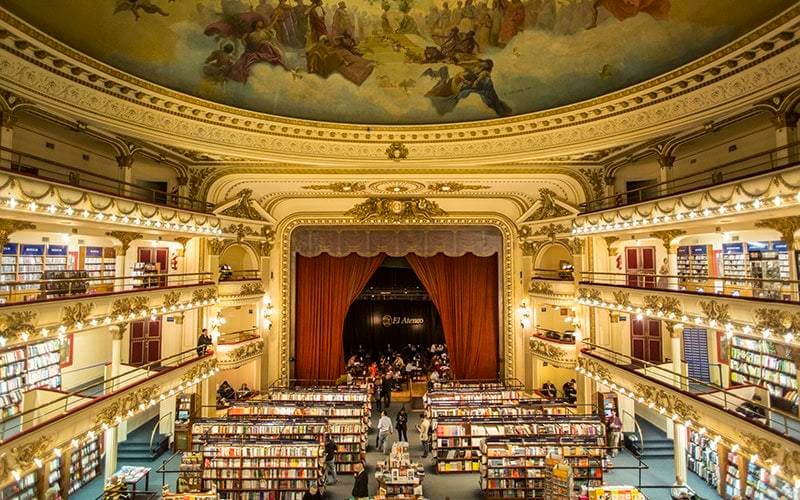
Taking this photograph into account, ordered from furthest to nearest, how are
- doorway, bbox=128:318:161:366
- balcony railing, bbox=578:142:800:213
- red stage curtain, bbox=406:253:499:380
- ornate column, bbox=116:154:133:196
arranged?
1. red stage curtain, bbox=406:253:499:380
2. doorway, bbox=128:318:161:366
3. ornate column, bbox=116:154:133:196
4. balcony railing, bbox=578:142:800:213

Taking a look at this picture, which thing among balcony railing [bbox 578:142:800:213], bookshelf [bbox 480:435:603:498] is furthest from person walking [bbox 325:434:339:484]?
balcony railing [bbox 578:142:800:213]

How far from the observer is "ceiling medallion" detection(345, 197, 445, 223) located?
1688cm

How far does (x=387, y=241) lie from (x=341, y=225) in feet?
6.32

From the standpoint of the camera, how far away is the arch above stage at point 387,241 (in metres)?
17.5

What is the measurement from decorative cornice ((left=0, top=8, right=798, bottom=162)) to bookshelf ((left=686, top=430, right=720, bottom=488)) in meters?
Answer: 7.71

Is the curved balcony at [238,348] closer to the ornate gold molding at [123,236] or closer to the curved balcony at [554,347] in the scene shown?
the ornate gold molding at [123,236]

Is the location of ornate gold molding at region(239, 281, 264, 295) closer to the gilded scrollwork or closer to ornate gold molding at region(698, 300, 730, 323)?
the gilded scrollwork

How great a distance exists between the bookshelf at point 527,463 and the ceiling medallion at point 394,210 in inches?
360

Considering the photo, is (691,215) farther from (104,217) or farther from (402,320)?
(402,320)

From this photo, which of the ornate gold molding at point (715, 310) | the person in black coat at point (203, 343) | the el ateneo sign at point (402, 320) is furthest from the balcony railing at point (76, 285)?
the ornate gold molding at point (715, 310)

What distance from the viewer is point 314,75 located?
12.3m

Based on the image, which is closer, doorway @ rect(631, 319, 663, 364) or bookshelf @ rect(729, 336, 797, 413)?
bookshelf @ rect(729, 336, 797, 413)

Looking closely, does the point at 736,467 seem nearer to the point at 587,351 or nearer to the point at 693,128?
the point at 587,351

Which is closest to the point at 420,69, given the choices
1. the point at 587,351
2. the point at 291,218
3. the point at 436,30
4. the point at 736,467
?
the point at 436,30
